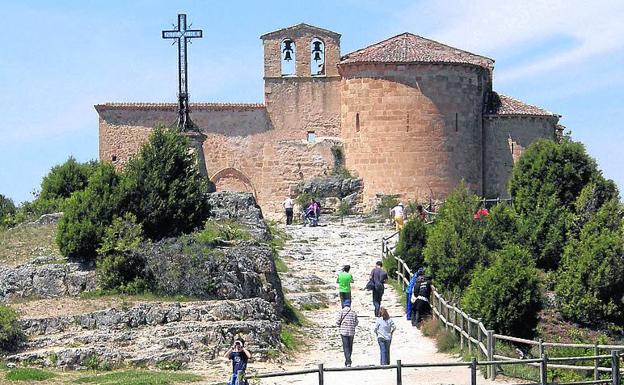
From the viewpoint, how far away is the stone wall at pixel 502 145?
1887 inches

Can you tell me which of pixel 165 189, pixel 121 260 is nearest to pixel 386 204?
pixel 165 189

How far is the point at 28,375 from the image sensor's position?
2305 centimetres

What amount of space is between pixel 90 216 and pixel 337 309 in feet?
20.6

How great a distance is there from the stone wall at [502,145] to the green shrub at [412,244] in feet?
45.9

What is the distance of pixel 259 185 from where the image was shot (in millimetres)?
48688

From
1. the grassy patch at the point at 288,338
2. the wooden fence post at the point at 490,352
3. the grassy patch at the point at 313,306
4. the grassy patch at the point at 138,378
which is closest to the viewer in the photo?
the grassy patch at the point at 138,378

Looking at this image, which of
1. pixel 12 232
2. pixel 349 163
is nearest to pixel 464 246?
pixel 12 232

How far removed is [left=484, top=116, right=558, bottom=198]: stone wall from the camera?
4794 centimetres

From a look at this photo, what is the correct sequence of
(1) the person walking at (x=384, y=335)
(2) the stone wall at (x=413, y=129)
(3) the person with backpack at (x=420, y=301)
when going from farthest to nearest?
(2) the stone wall at (x=413, y=129), (3) the person with backpack at (x=420, y=301), (1) the person walking at (x=384, y=335)

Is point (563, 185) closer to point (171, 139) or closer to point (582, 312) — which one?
point (582, 312)

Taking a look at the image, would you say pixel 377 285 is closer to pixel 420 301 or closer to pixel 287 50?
pixel 420 301

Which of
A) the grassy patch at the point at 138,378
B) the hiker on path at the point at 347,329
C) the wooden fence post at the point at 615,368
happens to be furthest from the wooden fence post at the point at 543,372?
the grassy patch at the point at 138,378

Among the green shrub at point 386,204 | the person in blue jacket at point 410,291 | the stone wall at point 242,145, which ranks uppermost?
the stone wall at point 242,145

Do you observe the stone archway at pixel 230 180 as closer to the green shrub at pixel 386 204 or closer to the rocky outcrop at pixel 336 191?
the rocky outcrop at pixel 336 191
